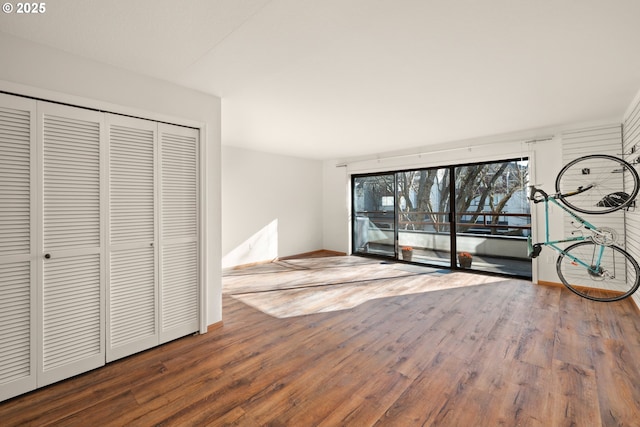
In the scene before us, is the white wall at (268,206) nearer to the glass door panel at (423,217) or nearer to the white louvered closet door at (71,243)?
the glass door panel at (423,217)

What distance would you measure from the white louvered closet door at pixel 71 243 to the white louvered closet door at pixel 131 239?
80 millimetres

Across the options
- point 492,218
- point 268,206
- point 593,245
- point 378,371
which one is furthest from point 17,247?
point 492,218

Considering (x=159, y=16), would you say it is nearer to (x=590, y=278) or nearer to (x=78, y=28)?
(x=78, y=28)

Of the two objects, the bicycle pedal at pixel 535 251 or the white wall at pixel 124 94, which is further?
the bicycle pedal at pixel 535 251

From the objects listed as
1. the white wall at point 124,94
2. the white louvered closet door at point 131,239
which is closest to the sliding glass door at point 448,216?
the white wall at point 124,94

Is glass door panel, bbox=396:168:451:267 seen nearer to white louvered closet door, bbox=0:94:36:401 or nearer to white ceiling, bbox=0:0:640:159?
white ceiling, bbox=0:0:640:159

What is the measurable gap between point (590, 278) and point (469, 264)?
175 cm

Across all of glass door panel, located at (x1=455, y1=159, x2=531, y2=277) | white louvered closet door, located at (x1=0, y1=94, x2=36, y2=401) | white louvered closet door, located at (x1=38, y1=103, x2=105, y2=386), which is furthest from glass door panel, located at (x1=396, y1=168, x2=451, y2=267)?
white louvered closet door, located at (x1=0, y1=94, x2=36, y2=401)

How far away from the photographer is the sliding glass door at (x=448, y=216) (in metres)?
5.35

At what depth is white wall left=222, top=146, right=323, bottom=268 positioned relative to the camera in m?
5.54

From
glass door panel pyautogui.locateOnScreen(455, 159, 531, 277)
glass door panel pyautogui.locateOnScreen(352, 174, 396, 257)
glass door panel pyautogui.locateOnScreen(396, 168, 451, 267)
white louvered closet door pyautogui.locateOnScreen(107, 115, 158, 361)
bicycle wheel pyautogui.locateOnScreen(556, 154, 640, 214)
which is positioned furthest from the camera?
glass door panel pyautogui.locateOnScreen(352, 174, 396, 257)

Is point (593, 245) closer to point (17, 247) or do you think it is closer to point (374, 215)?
point (374, 215)

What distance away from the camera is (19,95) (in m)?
1.83

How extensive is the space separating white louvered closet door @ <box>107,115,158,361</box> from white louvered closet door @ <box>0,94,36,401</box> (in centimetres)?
43
